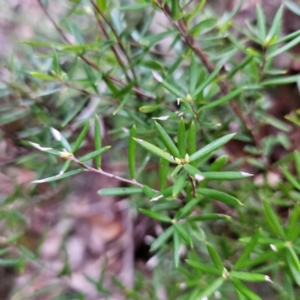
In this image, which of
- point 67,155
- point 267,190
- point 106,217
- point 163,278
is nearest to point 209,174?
point 67,155

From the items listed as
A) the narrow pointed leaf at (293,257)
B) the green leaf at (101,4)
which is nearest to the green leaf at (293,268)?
the narrow pointed leaf at (293,257)

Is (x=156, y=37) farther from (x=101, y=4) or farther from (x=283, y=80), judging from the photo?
(x=283, y=80)

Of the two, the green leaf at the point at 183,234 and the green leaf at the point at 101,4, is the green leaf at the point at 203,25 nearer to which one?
the green leaf at the point at 101,4

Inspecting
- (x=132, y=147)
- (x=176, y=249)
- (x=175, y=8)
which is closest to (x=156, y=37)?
(x=175, y=8)

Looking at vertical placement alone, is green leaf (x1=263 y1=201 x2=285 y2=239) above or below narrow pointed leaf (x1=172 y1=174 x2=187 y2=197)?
below

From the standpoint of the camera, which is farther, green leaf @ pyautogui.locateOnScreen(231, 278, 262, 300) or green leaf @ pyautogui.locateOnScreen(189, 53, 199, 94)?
green leaf @ pyautogui.locateOnScreen(189, 53, 199, 94)

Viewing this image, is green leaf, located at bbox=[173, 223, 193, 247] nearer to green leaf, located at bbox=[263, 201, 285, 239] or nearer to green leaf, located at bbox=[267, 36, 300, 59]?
green leaf, located at bbox=[263, 201, 285, 239]

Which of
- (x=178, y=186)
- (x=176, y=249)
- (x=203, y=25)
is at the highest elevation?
(x=203, y=25)

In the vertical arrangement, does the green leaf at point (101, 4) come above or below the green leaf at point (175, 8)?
below

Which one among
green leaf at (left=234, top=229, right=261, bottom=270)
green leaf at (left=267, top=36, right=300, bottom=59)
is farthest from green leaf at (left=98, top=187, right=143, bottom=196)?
green leaf at (left=267, top=36, right=300, bottom=59)
